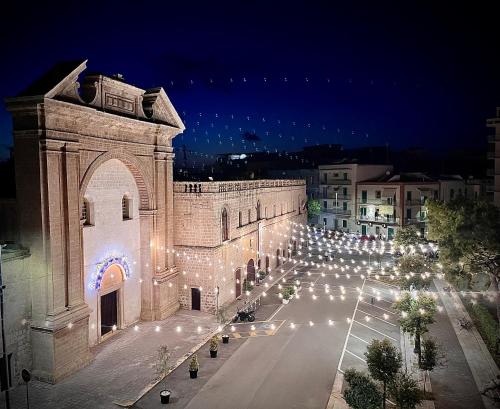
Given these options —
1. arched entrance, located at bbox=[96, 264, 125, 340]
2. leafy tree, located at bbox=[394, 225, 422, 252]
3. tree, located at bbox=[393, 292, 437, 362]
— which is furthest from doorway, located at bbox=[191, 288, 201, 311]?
leafy tree, located at bbox=[394, 225, 422, 252]

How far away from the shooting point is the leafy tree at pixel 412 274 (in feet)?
86.7

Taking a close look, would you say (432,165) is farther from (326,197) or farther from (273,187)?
(273,187)

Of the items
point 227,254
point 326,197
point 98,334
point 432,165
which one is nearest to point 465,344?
point 227,254

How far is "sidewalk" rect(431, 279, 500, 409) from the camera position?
1572 centimetres

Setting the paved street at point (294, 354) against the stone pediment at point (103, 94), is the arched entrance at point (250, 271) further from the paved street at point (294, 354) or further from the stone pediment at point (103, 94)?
the stone pediment at point (103, 94)

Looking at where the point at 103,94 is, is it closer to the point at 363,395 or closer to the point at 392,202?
the point at 363,395

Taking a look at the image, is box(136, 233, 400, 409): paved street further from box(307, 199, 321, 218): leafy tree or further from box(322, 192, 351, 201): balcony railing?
box(322, 192, 351, 201): balcony railing

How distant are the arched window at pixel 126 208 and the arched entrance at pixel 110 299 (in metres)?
2.87

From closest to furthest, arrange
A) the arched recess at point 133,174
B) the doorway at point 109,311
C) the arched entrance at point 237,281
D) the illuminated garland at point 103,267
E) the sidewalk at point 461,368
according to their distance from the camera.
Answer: the sidewalk at point 461,368 < the arched recess at point 133,174 < the illuminated garland at point 103,267 < the doorway at point 109,311 < the arched entrance at point 237,281

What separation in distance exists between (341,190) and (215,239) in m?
33.7

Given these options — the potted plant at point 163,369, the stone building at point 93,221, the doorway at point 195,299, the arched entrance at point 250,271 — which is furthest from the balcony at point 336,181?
the potted plant at point 163,369

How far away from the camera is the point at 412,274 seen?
26.8 meters

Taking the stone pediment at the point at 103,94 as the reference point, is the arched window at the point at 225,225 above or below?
below

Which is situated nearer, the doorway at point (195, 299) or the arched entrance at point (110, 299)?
the arched entrance at point (110, 299)
